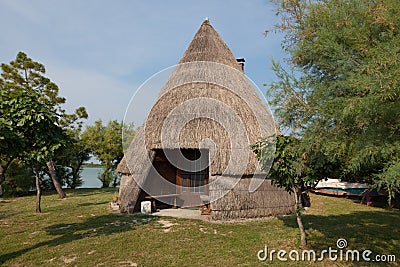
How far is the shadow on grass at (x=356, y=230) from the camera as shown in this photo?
6.35 meters

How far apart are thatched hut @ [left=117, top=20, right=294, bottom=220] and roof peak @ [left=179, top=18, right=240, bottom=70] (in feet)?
0.42

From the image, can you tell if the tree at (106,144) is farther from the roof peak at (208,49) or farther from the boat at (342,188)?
the boat at (342,188)

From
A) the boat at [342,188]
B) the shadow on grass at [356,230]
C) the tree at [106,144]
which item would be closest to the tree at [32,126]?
the shadow on grass at [356,230]

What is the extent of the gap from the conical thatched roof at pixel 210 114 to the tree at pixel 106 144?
1085 cm

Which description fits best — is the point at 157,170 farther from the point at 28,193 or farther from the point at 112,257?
the point at 28,193

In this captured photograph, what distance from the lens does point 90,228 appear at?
8.07 m

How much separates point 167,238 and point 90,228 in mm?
2650

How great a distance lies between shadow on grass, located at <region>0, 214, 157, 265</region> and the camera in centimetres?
662

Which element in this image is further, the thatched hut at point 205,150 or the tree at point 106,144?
the tree at point 106,144

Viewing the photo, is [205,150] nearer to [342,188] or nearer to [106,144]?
[342,188]

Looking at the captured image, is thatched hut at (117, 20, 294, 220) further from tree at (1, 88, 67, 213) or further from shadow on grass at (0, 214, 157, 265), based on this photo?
tree at (1, 88, 67, 213)

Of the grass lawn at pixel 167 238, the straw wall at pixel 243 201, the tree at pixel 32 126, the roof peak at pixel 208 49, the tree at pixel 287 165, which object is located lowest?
the grass lawn at pixel 167 238

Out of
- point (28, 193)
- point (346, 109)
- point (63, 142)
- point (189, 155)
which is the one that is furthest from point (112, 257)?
point (28, 193)

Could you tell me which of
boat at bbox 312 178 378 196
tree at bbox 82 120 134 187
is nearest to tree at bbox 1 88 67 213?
boat at bbox 312 178 378 196
